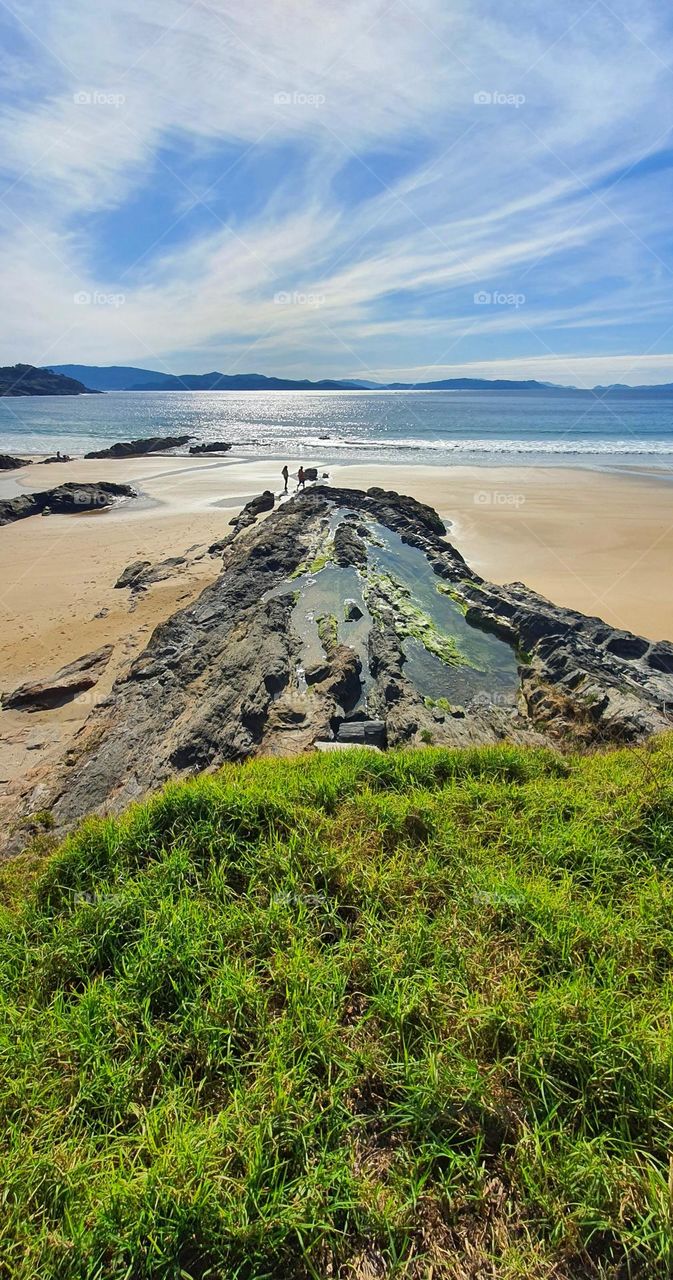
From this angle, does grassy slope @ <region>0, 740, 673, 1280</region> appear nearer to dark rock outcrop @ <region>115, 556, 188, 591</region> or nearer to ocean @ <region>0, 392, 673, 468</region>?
dark rock outcrop @ <region>115, 556, 188, 591</region>

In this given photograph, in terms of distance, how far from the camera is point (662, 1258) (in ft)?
5.99

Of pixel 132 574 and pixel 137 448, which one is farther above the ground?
pixel 137 448

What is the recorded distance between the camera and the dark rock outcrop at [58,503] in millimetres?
26953

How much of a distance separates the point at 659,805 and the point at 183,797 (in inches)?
145

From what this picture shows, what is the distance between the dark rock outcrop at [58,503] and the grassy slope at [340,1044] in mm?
27886

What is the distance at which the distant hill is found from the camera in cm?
15262

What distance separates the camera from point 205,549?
20234 millimetres

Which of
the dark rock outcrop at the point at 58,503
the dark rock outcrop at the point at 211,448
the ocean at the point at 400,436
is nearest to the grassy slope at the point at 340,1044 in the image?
the dark rock outcrop at the point at 58,503

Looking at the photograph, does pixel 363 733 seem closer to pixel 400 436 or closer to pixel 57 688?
pixel 57 688

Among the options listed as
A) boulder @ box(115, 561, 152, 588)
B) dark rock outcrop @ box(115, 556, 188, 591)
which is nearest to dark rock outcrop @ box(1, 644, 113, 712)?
dark rock outcrop @ box(115, 556, 188, 591)

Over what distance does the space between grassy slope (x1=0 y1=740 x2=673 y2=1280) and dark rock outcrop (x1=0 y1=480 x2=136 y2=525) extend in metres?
27.9

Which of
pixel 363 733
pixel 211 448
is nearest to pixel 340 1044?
pixel 363 733

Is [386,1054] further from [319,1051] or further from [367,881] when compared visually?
[367,881]

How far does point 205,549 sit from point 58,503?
13.3 m
